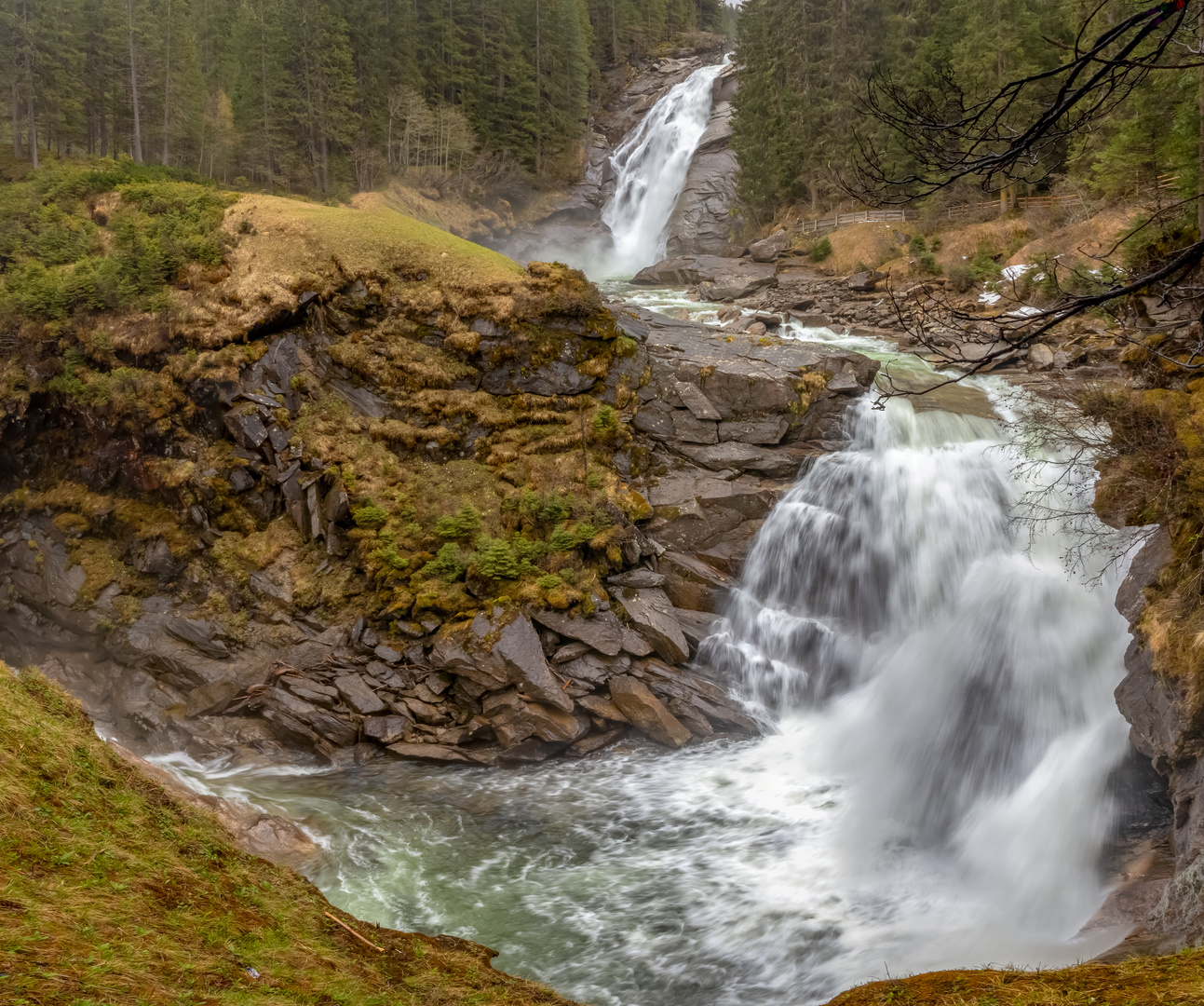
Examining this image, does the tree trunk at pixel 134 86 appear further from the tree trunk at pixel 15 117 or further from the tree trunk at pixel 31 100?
the tree trunk at pixel 15 117

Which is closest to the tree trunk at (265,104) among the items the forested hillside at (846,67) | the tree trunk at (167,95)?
the tree trunk at (167,95)

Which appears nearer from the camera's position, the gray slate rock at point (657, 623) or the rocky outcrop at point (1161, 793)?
the rocky outcrop at point (1161, 793)

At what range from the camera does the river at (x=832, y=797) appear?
8539mm

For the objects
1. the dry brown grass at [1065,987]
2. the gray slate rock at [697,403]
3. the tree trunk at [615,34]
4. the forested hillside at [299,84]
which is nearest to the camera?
the dry brown grass at [1065,987]

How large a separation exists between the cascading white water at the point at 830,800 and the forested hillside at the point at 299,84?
105 feet

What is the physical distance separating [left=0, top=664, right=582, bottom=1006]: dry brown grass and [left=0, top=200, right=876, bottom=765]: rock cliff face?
675 cm

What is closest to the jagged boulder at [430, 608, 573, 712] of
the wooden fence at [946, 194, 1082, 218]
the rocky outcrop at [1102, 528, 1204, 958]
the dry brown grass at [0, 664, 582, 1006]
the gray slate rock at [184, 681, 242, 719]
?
the gray slate rock at [184, 681, 242, 719]

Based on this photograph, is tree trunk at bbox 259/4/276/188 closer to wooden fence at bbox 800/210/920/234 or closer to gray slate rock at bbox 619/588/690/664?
wooden fence at bbox 800/210/920/234

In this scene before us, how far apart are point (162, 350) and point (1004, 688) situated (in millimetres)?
17841

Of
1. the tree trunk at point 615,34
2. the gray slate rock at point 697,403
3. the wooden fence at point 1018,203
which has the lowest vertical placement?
the gray slate rock at point 697,403

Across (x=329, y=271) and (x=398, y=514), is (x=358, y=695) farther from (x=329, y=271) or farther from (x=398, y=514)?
(x=329, y=271)

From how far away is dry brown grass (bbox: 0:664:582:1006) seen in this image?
3.76 meters

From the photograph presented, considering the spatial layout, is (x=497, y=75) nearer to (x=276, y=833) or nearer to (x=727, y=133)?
(x=727, y=133)

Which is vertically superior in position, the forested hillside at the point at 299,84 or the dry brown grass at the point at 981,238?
the forested hillside at the point at 299,84
